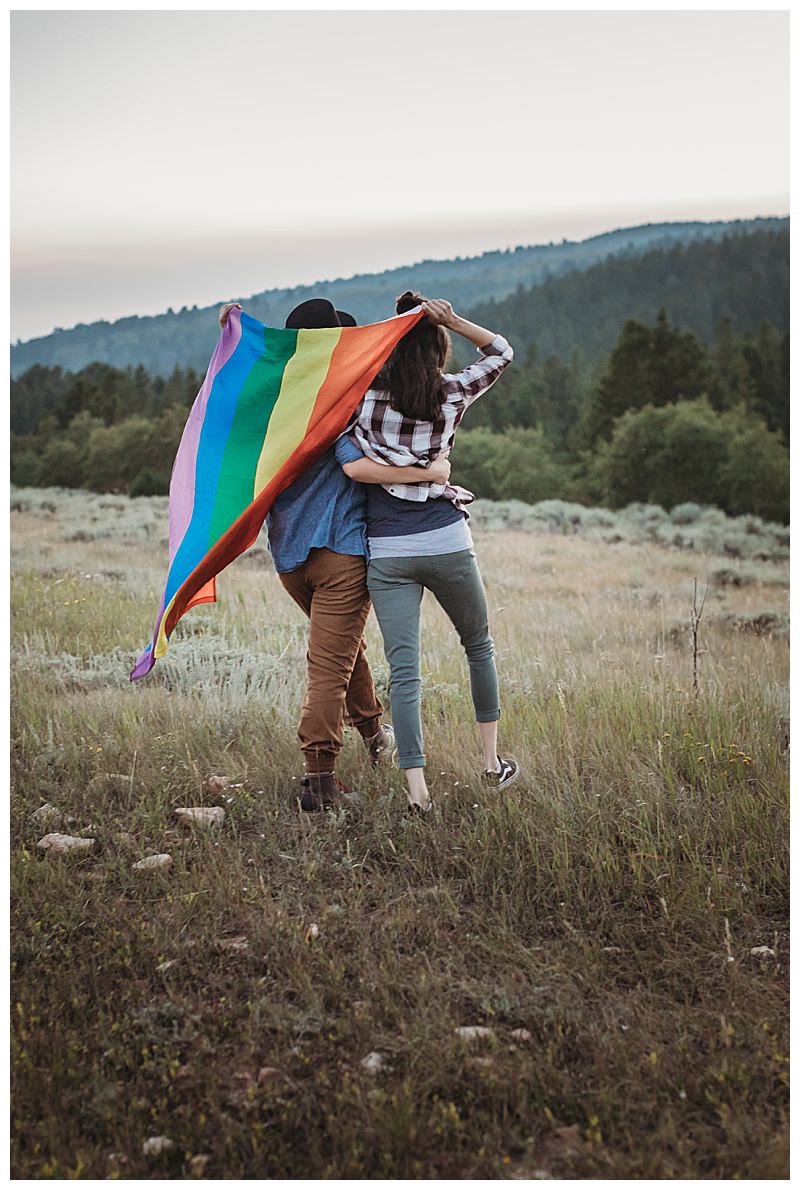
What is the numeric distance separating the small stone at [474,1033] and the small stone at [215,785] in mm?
2251

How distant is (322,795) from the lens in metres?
4.88

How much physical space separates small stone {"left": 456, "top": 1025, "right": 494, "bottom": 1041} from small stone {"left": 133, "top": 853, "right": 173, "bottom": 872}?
5.50 feet

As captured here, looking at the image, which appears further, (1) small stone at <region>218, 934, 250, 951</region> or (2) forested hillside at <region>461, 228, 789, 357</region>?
(2) forested hillside at <region>461, 228, 789, 357</region>

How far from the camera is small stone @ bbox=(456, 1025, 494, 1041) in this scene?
10.5 ft

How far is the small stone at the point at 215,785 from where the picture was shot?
514 cm

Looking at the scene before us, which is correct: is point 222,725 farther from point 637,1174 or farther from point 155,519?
point 155,519

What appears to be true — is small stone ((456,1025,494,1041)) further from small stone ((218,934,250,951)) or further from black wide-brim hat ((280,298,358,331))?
black wide-brim hat ((280,298,358,331))

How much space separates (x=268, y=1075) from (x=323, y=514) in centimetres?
258

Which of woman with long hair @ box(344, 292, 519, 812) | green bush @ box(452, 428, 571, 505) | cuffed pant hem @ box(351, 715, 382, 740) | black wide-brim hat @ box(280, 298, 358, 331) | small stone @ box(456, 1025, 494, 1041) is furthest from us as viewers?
green bush @ box(452, 428, 571, 505)

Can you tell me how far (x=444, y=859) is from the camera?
434cm

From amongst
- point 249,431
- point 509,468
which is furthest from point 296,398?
point 509,468

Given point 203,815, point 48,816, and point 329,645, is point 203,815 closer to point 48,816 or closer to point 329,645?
point 48,816

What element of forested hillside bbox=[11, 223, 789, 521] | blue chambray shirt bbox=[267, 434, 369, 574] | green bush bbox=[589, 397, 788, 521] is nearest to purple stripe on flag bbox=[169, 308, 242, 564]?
blue chambray shirt bbox=[267, 434, 369, 574]
